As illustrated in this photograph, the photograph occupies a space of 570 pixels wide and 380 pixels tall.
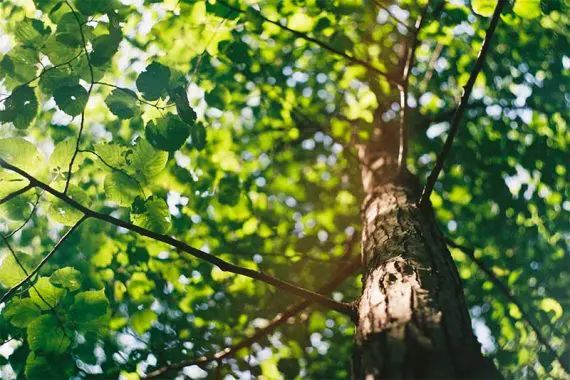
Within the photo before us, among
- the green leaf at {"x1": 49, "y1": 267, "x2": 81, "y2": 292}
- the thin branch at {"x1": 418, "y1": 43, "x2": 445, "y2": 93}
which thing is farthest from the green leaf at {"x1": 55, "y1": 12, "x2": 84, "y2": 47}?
the thin branch at {"x1": 418, "y1": 43, "x2": 445, "y2": 93}

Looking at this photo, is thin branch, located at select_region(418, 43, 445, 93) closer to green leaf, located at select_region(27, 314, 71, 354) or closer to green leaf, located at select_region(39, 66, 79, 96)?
green leaf, located at select_region(39, 66, 79, 96)

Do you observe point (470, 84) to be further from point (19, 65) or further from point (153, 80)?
point (19, 65)

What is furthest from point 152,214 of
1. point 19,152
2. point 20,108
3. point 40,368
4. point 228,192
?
point 228,192

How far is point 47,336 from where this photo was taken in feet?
5.26

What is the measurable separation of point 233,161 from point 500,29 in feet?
8.27

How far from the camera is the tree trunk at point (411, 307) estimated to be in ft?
3.53

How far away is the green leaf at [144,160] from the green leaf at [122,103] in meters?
0.11

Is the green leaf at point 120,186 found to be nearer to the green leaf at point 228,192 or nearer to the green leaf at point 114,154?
the green leaf at point 114,154

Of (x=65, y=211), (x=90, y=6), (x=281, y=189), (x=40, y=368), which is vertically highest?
(x=281, y=189)

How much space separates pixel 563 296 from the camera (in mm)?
4043

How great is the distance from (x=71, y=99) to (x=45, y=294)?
2.39 feet

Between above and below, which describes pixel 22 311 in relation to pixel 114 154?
below

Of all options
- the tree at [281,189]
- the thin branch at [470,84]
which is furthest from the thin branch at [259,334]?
the thin branch at [470,84]

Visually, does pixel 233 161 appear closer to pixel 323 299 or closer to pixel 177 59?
pixel 177 59
